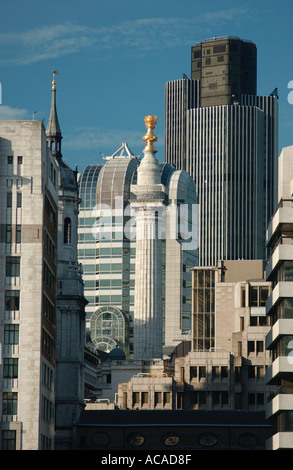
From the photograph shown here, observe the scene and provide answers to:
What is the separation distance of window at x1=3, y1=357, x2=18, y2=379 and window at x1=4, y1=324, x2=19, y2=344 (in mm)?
1776

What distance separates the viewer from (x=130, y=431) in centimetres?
17638

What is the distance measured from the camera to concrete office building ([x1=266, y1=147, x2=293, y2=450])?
410 ft

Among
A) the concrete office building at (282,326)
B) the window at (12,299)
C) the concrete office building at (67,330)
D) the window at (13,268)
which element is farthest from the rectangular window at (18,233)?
the concrete office building at (67,330)

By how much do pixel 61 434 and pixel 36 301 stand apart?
148 ft

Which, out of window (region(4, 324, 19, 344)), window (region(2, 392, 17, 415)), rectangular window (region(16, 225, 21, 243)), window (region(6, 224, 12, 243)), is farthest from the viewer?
rectangular window (region(16, 225, 21, 243))

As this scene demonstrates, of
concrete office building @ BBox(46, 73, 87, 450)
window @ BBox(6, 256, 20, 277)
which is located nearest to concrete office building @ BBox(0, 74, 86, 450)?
window @ BBox(6, 256, 20, 277)

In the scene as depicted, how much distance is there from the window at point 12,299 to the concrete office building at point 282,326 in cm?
2474

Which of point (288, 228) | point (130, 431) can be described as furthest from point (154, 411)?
point (288, 228)

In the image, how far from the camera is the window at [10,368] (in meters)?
139

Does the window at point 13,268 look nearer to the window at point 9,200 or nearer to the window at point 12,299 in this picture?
the window at point 12,299

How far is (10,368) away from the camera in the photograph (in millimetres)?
138750

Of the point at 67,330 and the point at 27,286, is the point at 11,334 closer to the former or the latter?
the point at 27,286

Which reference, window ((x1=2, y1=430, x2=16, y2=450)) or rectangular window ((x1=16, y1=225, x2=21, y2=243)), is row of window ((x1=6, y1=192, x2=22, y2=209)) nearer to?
rectangular window ((x1=16, y1=225, x2=21, y2=243))
